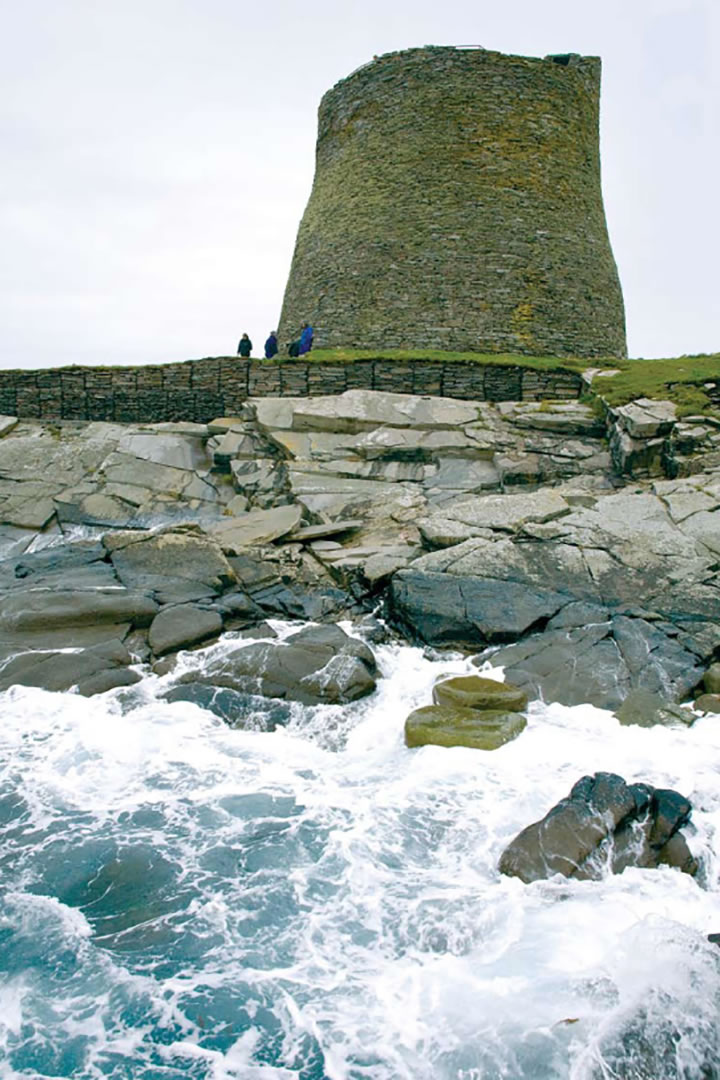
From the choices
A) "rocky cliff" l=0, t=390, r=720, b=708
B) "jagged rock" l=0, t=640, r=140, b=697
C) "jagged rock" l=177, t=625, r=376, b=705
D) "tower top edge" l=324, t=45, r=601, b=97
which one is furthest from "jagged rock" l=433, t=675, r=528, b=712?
"tower top edge" l=324, t=45, r=601, b=97

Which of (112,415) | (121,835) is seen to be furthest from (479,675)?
(112,415)

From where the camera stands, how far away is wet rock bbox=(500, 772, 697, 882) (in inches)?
252

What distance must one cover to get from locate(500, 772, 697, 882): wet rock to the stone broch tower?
17984mm

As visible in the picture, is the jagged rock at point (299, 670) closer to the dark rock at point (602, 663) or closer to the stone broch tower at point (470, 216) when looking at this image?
the dark rock at point (602, 663)

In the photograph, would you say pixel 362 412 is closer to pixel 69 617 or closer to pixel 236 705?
pixel 69 617

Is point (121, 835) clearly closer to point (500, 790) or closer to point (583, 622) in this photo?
point (500, 790)

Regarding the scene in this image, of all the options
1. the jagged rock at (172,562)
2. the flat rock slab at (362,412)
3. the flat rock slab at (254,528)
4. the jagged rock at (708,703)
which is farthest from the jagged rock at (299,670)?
the flat rock slab at (362,412)

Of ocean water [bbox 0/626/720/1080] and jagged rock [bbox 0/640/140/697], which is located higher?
jagged rock [bbox 0/640/140/697]

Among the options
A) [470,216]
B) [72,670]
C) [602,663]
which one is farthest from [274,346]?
[602,663]

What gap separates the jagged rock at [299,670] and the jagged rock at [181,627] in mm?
561

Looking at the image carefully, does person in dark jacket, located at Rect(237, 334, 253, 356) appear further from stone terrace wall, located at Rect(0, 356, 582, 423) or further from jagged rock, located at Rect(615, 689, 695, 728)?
jagged rock, located at Rect(615, 689, 695, 728)

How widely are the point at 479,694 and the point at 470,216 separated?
59.4 feet

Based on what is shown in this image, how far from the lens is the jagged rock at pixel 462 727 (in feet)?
28.0

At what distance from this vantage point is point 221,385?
19672mm
